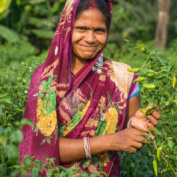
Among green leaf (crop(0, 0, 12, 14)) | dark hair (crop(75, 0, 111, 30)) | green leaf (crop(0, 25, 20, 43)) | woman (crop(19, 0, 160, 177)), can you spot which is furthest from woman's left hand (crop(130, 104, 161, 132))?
green leaf (crop(0, 0, 12, 14))

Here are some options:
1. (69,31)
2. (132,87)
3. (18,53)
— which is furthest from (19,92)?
(18,53)

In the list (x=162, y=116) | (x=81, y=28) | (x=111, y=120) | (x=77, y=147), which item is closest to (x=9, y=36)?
(x=81, y=28)

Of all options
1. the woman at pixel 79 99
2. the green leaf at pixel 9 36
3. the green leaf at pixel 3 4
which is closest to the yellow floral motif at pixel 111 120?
the woman at pixel 79 99

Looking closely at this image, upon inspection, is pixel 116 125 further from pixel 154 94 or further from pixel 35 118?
pixel 35 118

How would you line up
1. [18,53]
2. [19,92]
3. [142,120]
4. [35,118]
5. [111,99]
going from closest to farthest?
[142,120], [35,118], [111,99], [19,92], [18,53]

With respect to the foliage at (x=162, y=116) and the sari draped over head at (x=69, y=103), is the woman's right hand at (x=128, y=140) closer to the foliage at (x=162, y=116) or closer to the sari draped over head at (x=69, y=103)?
the foliage at (x=162, y=116)

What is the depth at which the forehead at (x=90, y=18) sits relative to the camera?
1.94 meters

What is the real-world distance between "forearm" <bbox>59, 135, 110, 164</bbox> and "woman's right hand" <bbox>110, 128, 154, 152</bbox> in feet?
0.15

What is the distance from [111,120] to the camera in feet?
6.70

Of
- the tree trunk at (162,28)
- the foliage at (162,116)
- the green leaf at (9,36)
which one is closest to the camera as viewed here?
the foliage at (162,116)

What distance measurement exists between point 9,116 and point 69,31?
0.69 meters

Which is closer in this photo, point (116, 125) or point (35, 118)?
point (35, 118)

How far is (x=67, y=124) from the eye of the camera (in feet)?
6.56

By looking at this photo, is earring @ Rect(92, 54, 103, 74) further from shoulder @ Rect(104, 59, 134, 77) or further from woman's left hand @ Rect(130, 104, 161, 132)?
woman's left hand @ Rect(130, 104, 161, 132)
